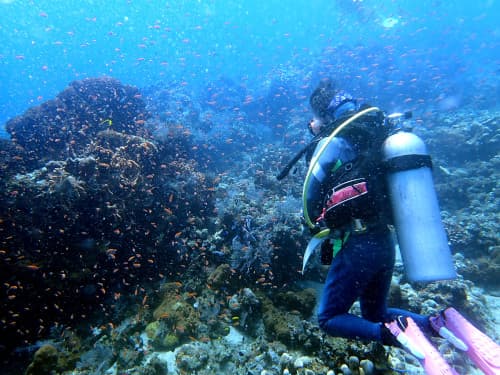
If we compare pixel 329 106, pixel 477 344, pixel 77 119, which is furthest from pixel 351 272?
pixel 77 119

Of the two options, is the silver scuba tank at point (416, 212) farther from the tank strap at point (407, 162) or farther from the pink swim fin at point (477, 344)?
the pink swim fin at point (477, 344)

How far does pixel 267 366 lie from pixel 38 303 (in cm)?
429

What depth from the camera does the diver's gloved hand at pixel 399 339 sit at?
2.57 metres

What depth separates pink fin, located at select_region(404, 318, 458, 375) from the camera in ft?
8.23

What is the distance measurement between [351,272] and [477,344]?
4.65 feet

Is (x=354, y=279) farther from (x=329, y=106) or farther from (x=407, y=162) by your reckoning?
(x=329, y=106)

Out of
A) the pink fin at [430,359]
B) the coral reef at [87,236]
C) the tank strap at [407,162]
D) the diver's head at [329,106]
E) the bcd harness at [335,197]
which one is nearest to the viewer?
the pink fin at [430,359]

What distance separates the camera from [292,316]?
4.46 meters

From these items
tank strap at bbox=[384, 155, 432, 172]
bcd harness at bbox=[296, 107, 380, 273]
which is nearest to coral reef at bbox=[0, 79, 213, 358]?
bcd harness at bbox=[296, 107, 380, 273]

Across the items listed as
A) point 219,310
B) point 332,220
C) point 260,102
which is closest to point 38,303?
point 219,310

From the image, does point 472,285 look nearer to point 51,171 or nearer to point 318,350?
point 318,350

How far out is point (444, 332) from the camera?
2.82m

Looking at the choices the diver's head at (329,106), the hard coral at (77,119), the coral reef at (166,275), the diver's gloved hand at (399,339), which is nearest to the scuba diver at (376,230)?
the diver's gloved hand at (399,339)

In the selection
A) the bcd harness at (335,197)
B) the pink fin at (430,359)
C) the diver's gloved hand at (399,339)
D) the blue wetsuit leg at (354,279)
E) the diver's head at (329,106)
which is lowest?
the pink fin at (430,359)
